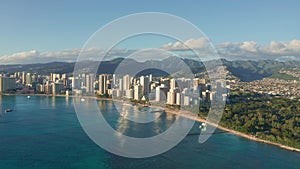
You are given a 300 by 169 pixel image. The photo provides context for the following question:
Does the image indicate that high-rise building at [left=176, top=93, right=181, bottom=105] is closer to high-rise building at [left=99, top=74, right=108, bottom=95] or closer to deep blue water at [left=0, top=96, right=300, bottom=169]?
deep blue water at [left=0, top=96, right=300, bottom=169]

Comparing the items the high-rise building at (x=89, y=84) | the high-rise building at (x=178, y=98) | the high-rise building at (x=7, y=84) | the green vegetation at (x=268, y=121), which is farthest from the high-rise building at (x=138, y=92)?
the high-rise building at (x=7, y=84)

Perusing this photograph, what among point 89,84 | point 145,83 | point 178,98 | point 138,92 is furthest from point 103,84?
point 178,98

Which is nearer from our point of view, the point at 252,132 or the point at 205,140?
the point at 205,140

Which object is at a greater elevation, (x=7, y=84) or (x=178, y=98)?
(x=7, y=84)

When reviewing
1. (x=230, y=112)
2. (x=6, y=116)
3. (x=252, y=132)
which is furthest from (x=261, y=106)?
(x=6, y=116)

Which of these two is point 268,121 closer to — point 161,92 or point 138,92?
point 161,92

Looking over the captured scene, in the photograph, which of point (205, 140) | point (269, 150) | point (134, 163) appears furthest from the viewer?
point (205, 140)

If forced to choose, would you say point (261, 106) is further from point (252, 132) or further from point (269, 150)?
point (269, 150)
